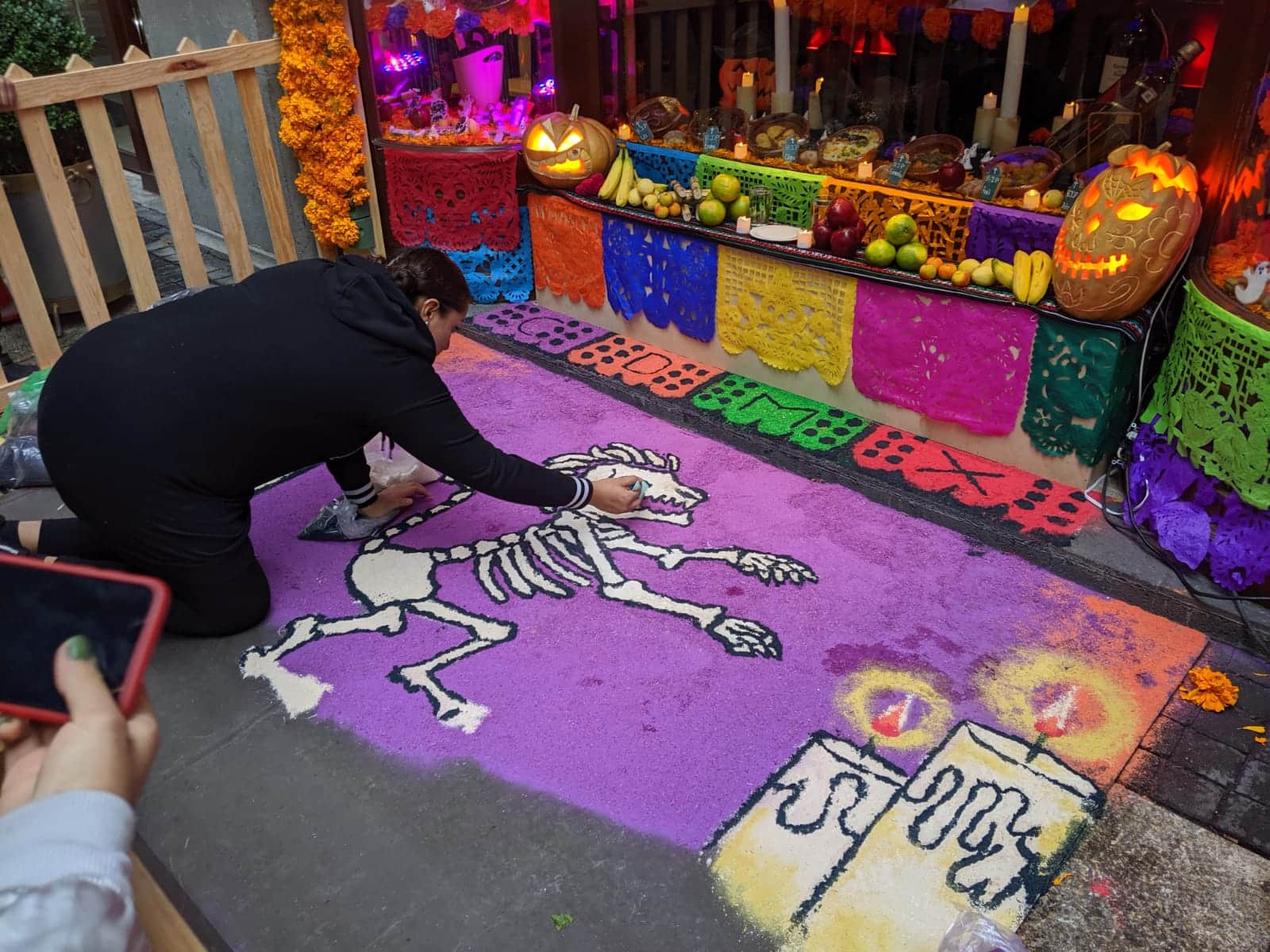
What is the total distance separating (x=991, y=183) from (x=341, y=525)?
108 inches

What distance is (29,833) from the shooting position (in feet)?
3.10

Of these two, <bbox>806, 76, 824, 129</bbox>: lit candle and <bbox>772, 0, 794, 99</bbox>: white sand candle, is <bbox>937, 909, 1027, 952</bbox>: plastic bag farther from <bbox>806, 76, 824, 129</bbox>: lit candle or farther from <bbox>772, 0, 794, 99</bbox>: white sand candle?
<bbox>772, 0, 794, 99</bbox>: white sand candle

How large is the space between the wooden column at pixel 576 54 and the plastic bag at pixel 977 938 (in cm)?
402

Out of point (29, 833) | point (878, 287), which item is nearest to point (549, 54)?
point (878, 287)

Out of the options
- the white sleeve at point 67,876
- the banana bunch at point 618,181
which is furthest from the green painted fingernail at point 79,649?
Answer: the banana bunch at point 618,181

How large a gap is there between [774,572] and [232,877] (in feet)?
5.84

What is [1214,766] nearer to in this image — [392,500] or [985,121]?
[985,121]

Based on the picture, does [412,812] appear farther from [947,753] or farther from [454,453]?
[947,753]

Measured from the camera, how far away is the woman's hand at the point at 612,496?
3.04m

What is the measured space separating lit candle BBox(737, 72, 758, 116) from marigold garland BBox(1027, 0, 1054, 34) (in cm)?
123

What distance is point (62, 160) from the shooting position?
16.6ft

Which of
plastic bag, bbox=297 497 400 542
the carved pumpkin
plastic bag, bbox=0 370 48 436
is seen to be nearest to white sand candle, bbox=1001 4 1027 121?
the carved pumpkin

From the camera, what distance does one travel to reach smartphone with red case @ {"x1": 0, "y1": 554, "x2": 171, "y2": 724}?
114cm

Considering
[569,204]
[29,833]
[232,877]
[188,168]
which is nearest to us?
[29,833]
